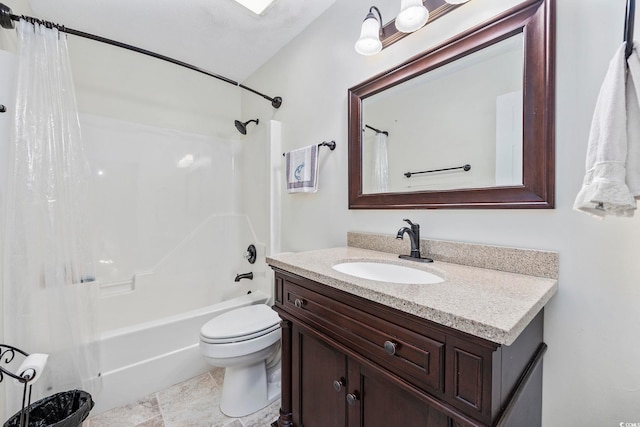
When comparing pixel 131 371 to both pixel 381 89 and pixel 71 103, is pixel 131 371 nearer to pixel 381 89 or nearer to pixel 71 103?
pixel 71 103

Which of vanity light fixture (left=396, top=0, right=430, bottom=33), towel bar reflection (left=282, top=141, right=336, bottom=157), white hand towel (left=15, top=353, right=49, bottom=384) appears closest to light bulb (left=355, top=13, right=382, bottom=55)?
vanity light fixture (left=396, top=0, right=430, bottom=33)

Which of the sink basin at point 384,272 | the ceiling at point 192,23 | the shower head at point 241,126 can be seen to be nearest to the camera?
the sink basin at point 384,272

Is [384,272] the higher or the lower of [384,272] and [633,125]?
the lower

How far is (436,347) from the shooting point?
2.01 ft

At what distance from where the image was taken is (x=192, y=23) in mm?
1749

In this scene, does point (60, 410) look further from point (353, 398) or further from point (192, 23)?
point (192, 23)

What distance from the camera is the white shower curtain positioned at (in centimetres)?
136

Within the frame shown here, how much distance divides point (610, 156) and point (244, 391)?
1.79 m

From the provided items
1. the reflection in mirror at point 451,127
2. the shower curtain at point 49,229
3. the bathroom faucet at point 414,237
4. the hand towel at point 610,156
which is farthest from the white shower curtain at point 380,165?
A: the shower curtain at point 49,229

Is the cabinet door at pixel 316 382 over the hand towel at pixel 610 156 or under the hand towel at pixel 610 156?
under

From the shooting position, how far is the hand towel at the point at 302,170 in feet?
5.44

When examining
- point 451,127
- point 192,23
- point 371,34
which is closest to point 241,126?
point 192,23

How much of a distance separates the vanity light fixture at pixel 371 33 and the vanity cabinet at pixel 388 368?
3.75ft

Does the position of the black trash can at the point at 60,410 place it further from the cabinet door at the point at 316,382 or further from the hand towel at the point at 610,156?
the hand towel at the point at 610,156
